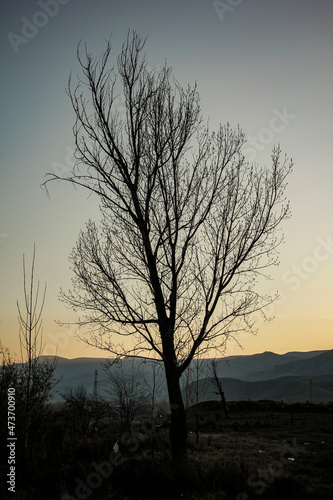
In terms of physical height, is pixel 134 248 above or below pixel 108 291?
above

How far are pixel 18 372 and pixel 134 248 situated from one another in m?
8.72

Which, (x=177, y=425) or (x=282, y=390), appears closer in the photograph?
(x=177, y=425)

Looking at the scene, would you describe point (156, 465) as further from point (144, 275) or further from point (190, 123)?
point (190, 123)

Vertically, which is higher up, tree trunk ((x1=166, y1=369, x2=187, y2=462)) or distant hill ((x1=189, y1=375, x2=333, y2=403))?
tree trunk ((x1=166, y1=369, x2=187, y2=462))

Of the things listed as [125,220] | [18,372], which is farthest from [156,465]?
[18,372]

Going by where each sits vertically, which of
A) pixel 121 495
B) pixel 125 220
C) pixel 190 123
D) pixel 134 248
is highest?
pixel 190 123

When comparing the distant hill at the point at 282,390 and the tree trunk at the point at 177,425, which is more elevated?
the tree trunk at the point at 177,425

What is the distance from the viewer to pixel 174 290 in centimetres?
791

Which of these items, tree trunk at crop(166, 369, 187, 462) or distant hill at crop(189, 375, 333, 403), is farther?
distant hill at crop(189, 375, 333, 403)

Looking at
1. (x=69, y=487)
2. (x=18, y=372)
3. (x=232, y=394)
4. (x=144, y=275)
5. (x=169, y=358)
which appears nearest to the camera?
(x=69, y=487)

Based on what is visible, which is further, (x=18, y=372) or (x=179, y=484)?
(x=18, y=372)

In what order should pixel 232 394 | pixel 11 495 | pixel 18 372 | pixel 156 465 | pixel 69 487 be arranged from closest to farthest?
1. pixel 11 495
2. pixel 69 487
3. pixel 156 465
4. pixel 18 372
5. pixel 232 394

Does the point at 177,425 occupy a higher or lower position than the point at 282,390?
higher

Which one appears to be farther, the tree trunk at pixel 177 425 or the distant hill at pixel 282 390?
the distant hill at pixel 282 390
